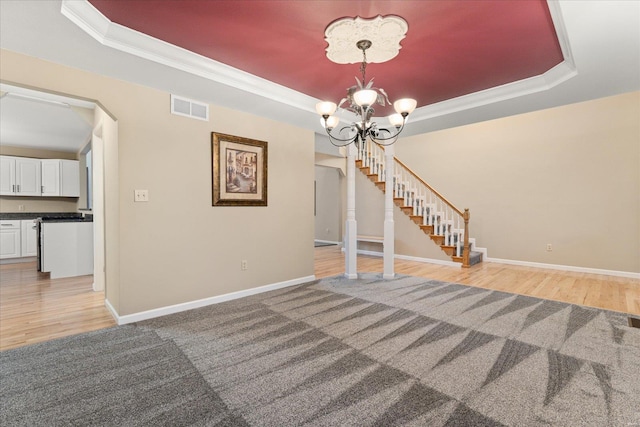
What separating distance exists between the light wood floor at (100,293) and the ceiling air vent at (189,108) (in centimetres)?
240

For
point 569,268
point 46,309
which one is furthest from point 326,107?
point 569,268

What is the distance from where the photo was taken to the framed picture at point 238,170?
3.52 metres

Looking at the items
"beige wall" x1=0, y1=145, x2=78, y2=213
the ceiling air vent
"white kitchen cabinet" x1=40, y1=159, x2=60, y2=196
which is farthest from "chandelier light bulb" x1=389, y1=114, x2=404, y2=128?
"beige wall" x1=0, y1=145, x2=78, y2=213

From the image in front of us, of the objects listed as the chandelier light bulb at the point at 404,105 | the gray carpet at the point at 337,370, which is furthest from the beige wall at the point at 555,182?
the chandelier light bulb at the point at 404,105

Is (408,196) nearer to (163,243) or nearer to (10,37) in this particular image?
(163,243)

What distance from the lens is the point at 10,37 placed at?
6.88ft

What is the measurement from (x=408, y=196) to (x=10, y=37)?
21.9 ft

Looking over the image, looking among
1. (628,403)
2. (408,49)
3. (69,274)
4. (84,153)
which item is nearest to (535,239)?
(628,403)

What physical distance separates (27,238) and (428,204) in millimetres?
9132

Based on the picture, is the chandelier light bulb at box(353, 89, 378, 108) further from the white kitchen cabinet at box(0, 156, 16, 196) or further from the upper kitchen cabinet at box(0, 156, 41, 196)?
the white kitchen cabinet at box(0, 156, 16, 196)

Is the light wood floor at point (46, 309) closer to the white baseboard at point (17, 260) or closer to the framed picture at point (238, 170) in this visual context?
the white baseboard at point (17, 260)

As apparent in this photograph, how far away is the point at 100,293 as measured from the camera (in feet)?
13.3

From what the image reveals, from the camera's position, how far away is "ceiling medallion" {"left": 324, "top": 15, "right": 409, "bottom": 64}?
2150mm

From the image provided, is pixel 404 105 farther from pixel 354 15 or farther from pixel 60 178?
pixel 60 178
